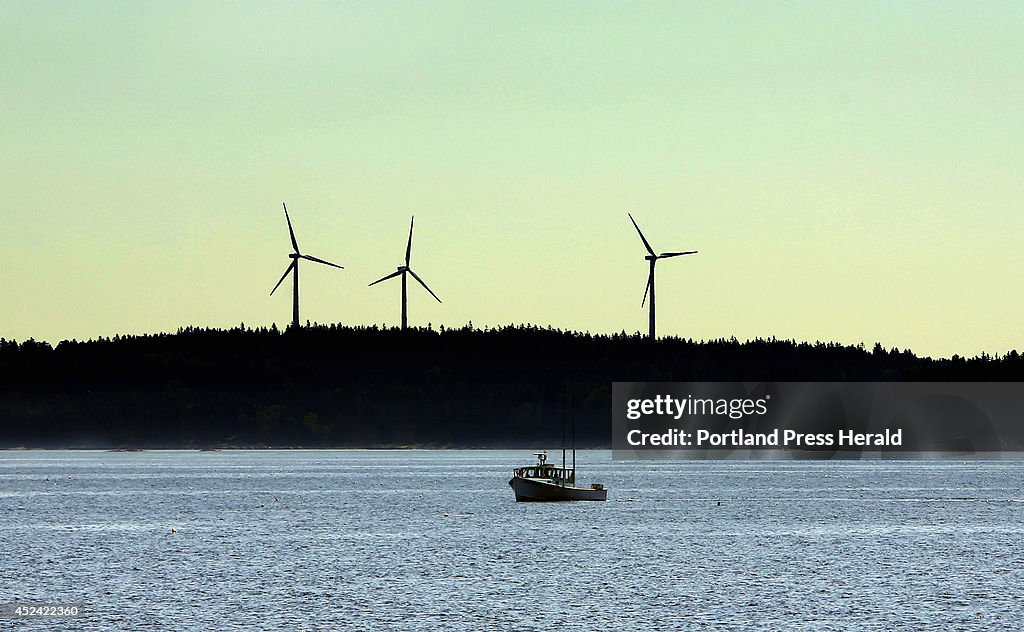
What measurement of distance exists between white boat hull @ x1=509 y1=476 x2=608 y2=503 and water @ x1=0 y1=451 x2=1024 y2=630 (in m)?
8.24

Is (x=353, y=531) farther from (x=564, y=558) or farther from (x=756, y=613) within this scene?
(x=756, y=613)

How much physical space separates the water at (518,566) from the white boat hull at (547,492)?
8.24 meters

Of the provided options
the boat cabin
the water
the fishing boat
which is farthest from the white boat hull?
the water

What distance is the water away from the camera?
81250mm

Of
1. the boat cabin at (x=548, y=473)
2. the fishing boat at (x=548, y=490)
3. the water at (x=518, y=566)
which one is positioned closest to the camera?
the water at (x=518, y=566)

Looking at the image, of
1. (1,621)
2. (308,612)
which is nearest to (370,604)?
(308,612)

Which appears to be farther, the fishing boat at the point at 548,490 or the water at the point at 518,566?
the fishing boat at the point at 548,490

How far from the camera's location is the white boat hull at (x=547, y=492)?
177 metres

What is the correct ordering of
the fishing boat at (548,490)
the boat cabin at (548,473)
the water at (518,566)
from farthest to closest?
1. the boat cabin at (548,473)
2. the fishing boat at (548,490)
3. the water at (518,566)

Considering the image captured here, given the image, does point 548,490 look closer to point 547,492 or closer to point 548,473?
point 547,492

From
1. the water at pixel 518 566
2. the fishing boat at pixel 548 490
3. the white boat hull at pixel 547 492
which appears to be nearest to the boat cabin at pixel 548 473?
the fishing boat at pixel 548 490

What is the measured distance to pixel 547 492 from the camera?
178 metres

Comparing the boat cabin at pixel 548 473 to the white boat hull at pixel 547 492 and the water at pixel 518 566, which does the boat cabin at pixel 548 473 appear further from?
the water at pixel 518 566

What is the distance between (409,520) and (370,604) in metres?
62.7
